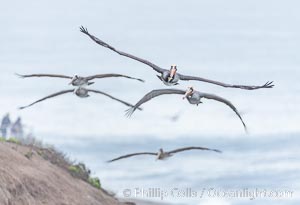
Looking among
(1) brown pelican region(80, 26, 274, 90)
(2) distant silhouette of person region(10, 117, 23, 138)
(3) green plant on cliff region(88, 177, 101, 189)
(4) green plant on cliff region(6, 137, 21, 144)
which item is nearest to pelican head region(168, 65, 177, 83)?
(1) brown pelican region(80, 26, 274, 90)

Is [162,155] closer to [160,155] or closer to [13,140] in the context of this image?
[160,155]

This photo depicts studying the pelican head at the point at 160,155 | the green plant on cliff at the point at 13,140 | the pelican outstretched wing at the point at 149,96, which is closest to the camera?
the pelican outstretched wing at the point at 149,96

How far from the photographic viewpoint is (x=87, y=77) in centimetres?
4231

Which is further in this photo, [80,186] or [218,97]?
[80,186]

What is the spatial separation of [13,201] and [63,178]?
19.7ft

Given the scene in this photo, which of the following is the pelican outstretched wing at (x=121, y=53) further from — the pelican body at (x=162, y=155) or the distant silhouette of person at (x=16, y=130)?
the distant silhouette of person at (x=16, y=130)

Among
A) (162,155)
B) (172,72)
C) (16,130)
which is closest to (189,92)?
(172,72)

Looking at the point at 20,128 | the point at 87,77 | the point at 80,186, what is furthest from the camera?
the point at 20,128

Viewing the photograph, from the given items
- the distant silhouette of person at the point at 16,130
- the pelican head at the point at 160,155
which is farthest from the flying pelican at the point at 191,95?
the distant silhouette of person at the point at 16,130

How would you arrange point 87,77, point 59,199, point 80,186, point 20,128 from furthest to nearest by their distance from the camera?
point 20,128 < point 80,186 < point 59,199 < point 87,77

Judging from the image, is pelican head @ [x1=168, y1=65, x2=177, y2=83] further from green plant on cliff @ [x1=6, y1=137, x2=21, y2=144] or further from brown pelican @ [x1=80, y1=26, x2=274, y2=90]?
green plant on cliff @ [x1=6, y1=137, x2=21, y2=144]

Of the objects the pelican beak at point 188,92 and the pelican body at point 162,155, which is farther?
the pelican body at point 162,155

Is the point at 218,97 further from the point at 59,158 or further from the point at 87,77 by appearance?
the point at 59,158

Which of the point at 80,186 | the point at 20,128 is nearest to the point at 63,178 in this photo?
the point at 80,186
